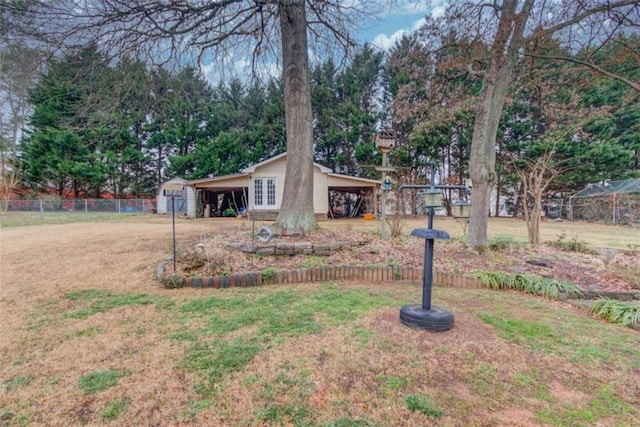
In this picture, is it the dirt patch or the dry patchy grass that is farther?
the dirt patch

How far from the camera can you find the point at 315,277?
4273 millimetres

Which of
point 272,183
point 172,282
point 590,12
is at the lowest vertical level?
point 172,282

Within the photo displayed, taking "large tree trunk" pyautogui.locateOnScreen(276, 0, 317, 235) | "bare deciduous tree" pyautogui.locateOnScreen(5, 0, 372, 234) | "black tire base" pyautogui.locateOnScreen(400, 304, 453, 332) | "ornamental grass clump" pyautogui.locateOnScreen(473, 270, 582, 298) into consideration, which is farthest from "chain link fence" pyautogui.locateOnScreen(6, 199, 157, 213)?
"black tire base" pyautogui.locateOnScreen(400, 304, 453, 332)

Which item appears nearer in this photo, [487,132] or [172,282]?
[172,282]

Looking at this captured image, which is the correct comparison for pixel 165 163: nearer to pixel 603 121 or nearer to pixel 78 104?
pixel 78 104

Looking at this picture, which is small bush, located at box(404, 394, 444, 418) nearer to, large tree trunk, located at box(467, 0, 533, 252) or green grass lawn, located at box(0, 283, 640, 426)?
green grass lawn, located at box(0, 283, 640, 426)

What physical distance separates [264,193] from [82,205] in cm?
1417

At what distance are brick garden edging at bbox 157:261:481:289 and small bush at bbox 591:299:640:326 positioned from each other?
3.96 ft

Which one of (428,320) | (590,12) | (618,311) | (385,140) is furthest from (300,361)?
(590,12)

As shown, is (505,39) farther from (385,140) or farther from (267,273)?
(267,273)

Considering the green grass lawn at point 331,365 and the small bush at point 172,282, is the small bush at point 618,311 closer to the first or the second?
the green grass lawn at point 331,365

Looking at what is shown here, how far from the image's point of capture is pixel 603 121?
16.5m

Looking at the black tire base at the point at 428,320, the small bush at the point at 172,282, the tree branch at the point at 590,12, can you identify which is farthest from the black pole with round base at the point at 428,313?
the tree branch at the point at 590,12

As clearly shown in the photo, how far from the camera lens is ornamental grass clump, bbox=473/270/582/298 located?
3791 millimetres
